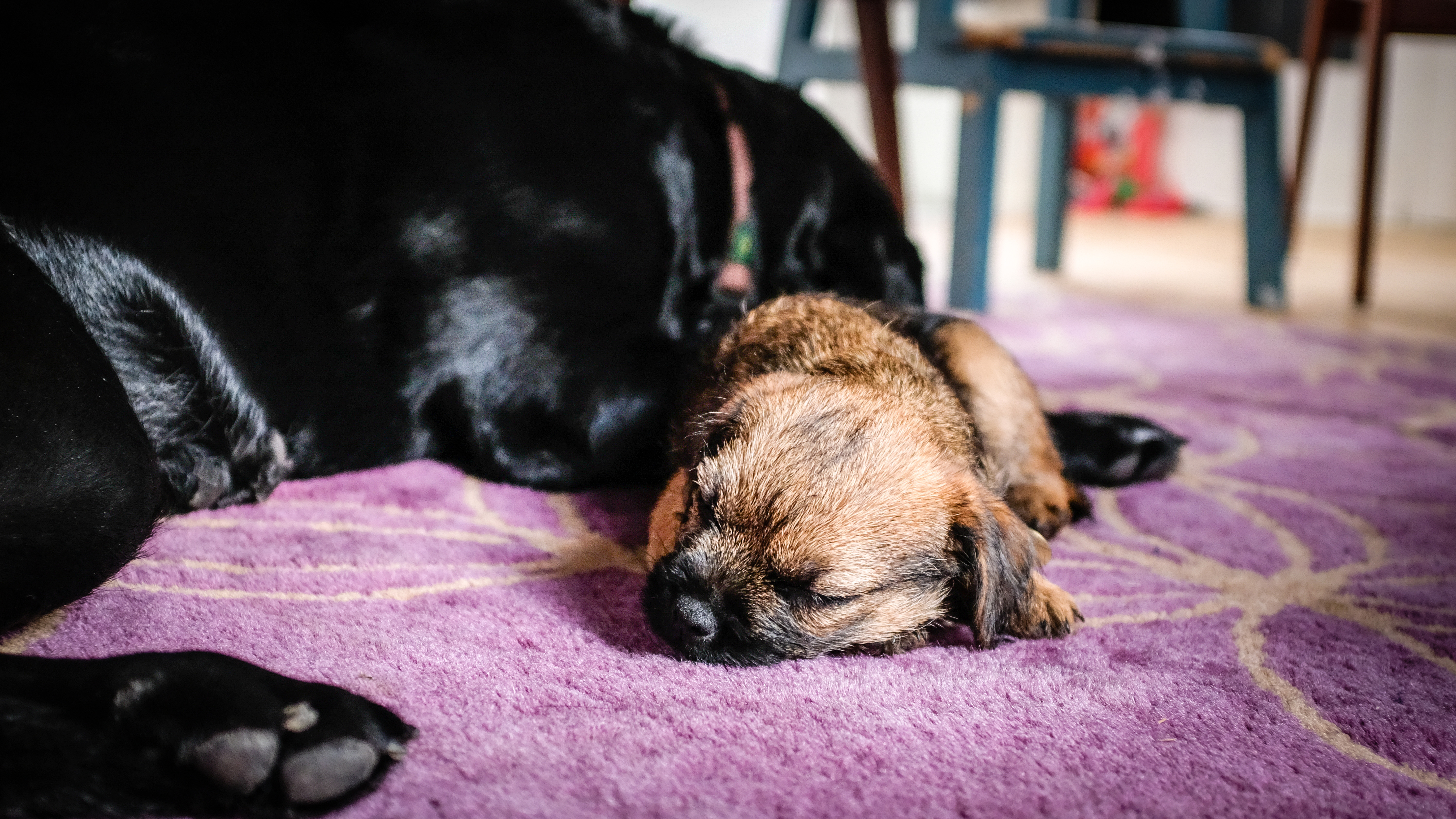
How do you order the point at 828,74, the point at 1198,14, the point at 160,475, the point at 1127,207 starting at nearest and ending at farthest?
the point at 160,475
the point at 828,74
the point at 1198,14
the point at 1127,207

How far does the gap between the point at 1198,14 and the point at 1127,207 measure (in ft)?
14.0

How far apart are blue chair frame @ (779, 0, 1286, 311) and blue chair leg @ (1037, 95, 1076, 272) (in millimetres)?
659

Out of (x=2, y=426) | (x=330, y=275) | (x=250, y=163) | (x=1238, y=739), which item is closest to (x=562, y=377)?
(x=330, y=275)

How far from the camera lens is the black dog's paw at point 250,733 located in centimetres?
75

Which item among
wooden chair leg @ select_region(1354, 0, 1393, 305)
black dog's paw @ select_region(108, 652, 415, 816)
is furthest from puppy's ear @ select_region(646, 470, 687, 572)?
wooden chair leg @ select_region(1354, 0, 1393, 305)

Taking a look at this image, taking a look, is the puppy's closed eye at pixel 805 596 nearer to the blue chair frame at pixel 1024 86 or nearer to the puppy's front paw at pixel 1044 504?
the puppy's front paw at pixel 1044 504

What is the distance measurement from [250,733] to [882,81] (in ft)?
8.56

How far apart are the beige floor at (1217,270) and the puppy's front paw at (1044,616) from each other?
1749mm

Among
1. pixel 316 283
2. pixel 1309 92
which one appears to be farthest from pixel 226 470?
pixel 1309 92

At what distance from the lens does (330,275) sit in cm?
→ 135

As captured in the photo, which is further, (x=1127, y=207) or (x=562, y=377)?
(x=1127, y=207)

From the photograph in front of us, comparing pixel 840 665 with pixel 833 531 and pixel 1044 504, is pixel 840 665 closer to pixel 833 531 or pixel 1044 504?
pixel 833 531

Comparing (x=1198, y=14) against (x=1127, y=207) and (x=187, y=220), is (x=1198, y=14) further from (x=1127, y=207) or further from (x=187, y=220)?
(x=1127, y=207)

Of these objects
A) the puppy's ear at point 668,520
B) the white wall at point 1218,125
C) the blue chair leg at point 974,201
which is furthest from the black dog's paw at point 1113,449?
the white wall at point 1218,125
